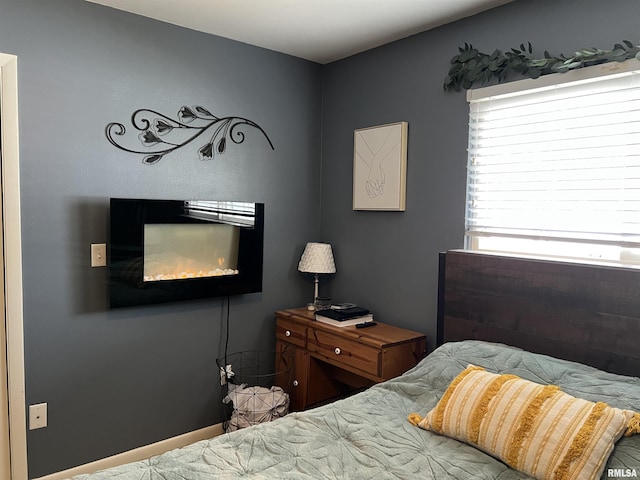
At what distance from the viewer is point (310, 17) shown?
2717 mm

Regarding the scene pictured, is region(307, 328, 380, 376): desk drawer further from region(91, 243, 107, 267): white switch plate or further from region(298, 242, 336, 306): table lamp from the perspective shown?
region(91, 243, 107, 267): white switch plate

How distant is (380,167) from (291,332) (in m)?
1.22

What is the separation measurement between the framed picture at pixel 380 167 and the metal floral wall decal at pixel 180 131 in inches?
29.0

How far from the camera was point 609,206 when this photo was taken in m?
2.15

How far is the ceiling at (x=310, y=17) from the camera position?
2543mm

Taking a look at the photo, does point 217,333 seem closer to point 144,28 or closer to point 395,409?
point 395,409

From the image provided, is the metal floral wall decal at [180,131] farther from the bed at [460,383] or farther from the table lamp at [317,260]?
the bed at [460,383]

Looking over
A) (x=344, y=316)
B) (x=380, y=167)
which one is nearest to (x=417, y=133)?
(x=380, y=167)

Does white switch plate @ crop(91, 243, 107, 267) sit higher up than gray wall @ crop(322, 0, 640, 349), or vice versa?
gray wall @ crop(322, 0, 640, 349)

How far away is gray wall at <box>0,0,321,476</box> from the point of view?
2488 millimetres

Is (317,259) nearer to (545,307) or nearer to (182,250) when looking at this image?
(182,250)
